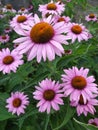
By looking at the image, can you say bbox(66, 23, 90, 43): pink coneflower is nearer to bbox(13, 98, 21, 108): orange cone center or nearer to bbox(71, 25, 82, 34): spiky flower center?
bbox(71, 25, 82, 34): spiky flower center

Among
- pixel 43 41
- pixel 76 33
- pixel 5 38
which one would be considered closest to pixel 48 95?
pixel 43 41

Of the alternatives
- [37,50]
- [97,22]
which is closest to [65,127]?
[37,50]

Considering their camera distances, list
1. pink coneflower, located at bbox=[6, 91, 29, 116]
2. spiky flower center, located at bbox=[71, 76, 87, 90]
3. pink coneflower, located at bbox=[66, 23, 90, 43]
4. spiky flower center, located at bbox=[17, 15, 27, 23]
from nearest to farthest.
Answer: spiky flower center, located at bbox=[71, 76, 87, 90] → pink coneflower, located at bbox=[6, 91, 29, 116] → pink coneflower, located at bbox=[66, 23, 90, 43] → spiky flower center, located at bbox=[17, 15, 27, 23]

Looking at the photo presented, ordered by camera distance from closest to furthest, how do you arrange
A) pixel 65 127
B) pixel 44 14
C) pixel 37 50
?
pixel 37 50
pixel 65 127
pixel 44 14

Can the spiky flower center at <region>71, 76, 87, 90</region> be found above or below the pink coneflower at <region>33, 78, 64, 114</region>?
above

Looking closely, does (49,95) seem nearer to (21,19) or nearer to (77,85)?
(77,85)

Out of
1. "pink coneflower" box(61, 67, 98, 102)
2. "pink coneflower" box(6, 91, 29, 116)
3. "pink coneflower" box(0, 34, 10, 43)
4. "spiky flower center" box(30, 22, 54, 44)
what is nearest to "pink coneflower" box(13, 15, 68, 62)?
"spiky flower center" box(30, 22, 54, 44)

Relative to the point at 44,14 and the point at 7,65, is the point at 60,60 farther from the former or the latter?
the point at 44,14
